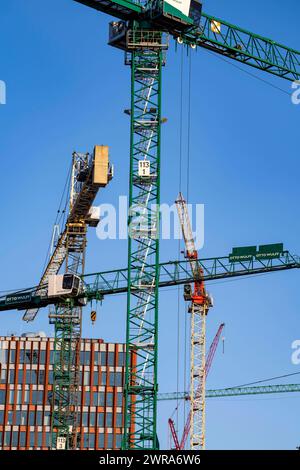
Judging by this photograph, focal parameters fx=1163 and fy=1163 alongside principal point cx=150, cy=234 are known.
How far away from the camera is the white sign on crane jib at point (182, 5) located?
93819mm

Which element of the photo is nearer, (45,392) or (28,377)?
(28,377)

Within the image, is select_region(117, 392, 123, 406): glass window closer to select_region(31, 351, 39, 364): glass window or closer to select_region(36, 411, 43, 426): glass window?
select_region(36, 411, 43, 426): glass window

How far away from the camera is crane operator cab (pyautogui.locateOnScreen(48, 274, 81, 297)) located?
123938mm

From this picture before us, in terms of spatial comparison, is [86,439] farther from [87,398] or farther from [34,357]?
[34,357]

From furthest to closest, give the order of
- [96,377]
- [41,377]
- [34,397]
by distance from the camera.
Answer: [34,397]
[41,377]
[96,377]

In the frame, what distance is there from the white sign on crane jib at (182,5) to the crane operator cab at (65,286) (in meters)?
38.3

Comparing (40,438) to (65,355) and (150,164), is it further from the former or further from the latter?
(150,164)

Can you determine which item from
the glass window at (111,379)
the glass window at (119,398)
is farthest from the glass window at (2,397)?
the glass window at (119,398)

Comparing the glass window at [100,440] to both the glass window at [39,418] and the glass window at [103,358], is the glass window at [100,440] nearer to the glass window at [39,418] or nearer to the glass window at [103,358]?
the glass window at [39,418]

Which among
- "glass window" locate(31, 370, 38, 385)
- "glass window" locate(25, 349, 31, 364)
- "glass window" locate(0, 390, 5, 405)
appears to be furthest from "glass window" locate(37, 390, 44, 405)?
"glass window" locate(0, 390, 5, 405)

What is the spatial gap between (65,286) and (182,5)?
40236 mm

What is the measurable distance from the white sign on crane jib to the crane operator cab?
1510 inches

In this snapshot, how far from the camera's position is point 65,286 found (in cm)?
12438

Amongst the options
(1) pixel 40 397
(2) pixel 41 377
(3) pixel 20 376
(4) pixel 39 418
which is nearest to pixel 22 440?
(4) pixel 39 418
